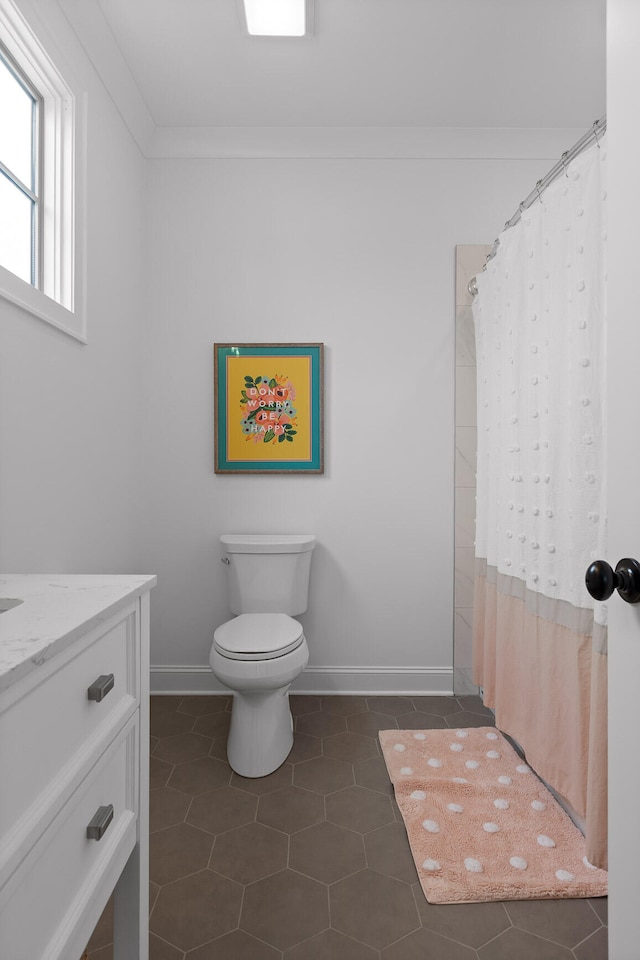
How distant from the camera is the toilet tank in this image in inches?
87.9

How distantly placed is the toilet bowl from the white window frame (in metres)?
1.15

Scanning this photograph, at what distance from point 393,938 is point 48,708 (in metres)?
1.03

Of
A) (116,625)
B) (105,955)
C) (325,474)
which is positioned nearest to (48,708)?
(116,625)

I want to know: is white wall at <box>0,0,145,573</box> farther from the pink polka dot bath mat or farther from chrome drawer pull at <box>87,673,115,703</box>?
the pink polka dot bath mat

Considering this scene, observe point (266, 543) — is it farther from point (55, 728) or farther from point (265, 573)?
point (55, 728)

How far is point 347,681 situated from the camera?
8.04 ft

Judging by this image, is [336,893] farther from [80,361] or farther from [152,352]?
[152,352]

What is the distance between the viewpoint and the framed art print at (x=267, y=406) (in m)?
2.41

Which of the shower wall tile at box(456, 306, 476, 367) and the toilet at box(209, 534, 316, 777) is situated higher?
the shower wall tile at box(456, 306, 476, 367)

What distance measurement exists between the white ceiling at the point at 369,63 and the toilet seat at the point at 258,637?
6.69 ft

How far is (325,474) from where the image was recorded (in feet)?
7.99

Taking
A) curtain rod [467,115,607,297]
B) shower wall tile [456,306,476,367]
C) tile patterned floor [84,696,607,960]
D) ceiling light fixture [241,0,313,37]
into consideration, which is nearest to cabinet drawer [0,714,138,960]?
tile patterned floor [84,696,607,960]

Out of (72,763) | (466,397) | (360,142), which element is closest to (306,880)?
(72,763)

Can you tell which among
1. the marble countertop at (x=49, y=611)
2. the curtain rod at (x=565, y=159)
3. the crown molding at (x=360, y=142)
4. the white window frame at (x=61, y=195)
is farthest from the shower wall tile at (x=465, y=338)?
the marble countertop at (x=49, y=611)
